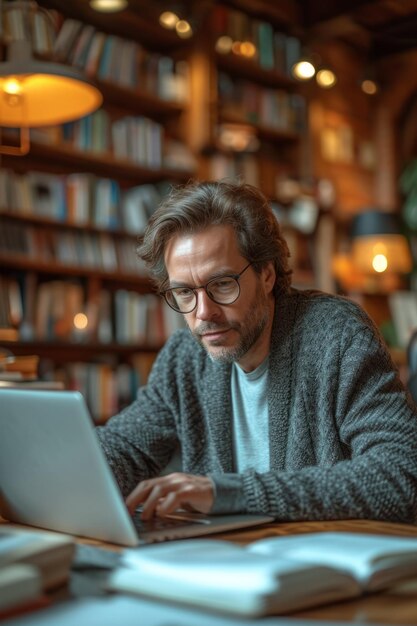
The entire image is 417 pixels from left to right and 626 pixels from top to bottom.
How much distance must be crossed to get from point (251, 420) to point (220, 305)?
0.94ft

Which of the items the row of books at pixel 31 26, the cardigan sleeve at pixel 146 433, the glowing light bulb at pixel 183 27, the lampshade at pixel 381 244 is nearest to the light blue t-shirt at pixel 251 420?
the cardigan sleeve at pixel 146 433

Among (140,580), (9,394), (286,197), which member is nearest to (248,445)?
(9,394)

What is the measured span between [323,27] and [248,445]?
4660mm

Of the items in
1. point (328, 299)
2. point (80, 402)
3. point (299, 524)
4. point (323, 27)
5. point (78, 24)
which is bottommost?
point (299, 524)

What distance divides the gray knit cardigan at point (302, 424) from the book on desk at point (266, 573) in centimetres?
36

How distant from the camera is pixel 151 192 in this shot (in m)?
4.61

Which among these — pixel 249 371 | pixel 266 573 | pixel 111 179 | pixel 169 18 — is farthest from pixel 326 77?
pixel 266 573

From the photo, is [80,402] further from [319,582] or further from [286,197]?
[286,197]

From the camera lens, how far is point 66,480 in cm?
115

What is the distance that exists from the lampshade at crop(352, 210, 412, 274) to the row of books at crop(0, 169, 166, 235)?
170cm

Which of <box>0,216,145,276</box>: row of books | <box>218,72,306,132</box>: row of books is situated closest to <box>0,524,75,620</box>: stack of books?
<box>0,216,145,276</box>: row of books

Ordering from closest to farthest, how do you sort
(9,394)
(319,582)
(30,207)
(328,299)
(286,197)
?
(319,582)
(9,394)
(328,299)
(30,207)
(286,197)

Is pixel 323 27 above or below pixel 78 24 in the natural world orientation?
above

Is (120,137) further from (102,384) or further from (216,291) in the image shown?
(216,291)
